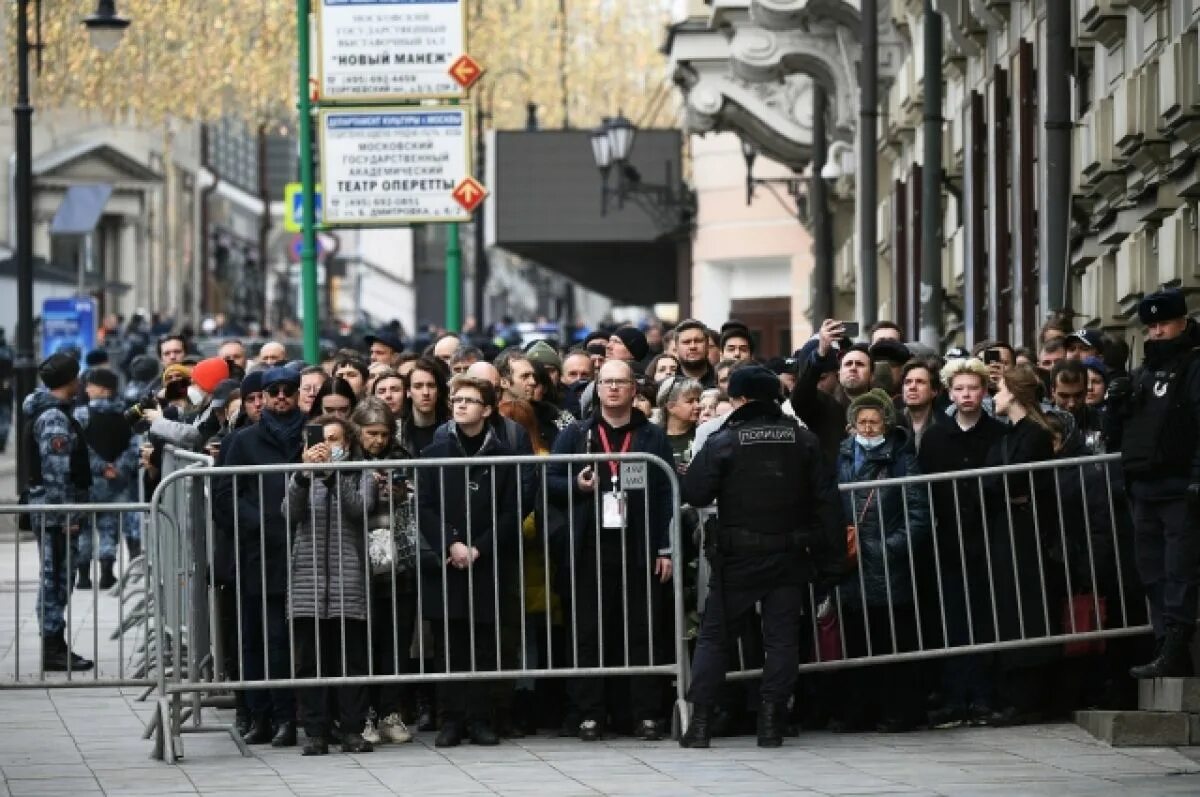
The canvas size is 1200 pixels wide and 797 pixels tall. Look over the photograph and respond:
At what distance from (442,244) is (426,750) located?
113 m

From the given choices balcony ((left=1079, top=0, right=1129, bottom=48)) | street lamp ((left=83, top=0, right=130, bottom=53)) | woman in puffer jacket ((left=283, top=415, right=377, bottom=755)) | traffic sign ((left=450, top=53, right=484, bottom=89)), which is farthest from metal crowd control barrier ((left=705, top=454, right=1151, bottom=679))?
street lamp ((left=83, top=0, right=130, bottom=53))

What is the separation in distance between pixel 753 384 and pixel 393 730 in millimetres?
2116

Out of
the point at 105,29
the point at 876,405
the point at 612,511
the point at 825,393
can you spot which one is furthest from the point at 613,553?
the point at 105,29

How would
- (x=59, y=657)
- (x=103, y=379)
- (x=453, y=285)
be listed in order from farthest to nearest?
(x=453, y=285) → (x=103, y=379) → (x=59, y=657)

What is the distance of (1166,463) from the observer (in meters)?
12.3

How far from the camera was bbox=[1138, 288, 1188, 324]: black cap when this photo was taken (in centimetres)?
1233

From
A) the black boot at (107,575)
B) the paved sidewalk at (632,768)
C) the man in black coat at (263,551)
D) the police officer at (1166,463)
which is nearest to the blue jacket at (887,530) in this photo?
the paved sidewalk at (632,768)

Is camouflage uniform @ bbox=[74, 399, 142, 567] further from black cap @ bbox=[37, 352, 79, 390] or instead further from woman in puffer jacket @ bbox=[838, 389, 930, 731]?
woman in puffer jacket @ bbox=[838, 389, 930, 731]

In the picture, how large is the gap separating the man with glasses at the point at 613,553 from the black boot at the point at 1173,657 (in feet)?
6.65

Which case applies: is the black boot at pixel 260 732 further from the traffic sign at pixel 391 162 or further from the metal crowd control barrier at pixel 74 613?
the traffic sign at pixel 391 162

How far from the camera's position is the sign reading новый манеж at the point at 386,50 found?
2502 centimetres

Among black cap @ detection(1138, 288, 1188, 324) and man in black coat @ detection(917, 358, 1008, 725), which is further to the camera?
man in black coat @ detection(917, 358, 1008, 725)

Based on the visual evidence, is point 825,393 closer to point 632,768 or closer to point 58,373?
point 632,768

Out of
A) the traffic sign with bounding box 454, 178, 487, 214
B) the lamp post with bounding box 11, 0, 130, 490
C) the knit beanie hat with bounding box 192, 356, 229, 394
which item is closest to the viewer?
the knit beanie hat with bounding box 192, 356, 229, 394
